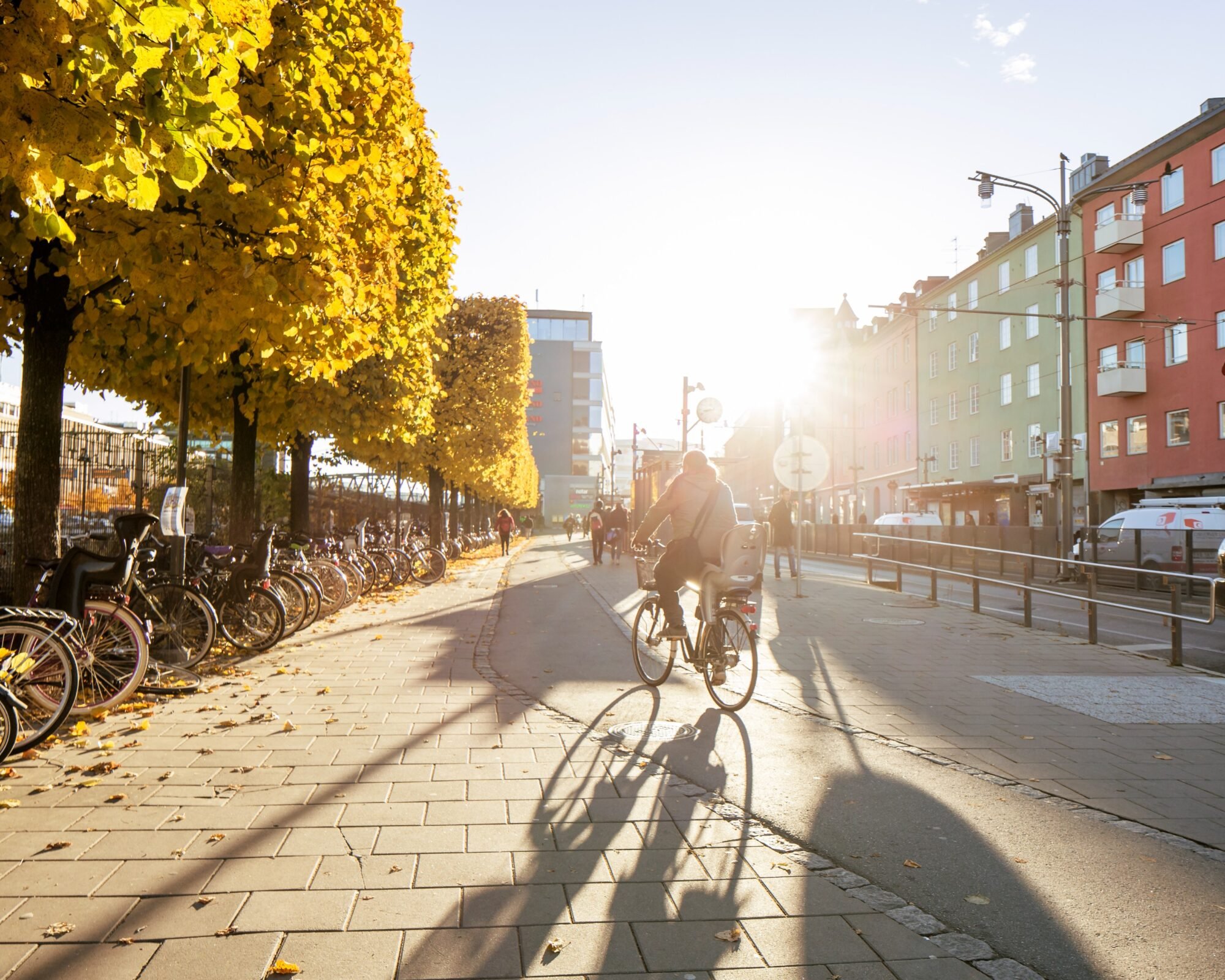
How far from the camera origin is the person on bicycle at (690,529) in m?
8.10

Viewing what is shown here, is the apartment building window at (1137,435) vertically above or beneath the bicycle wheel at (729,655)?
above

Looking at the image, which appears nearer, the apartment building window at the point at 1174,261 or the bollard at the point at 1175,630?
the bollard at the point at 1175,630

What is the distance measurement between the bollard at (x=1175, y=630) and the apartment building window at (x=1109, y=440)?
111 ft

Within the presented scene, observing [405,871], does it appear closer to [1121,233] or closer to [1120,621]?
[1120,621]

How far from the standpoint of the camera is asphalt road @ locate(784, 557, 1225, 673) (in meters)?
11.0

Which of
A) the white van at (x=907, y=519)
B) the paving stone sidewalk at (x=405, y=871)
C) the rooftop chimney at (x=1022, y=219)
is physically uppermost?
the rooftop chimney at (x=1022, y=219)

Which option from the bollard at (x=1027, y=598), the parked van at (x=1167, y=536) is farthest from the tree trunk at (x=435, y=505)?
the bollard at (x=1027, y=598)

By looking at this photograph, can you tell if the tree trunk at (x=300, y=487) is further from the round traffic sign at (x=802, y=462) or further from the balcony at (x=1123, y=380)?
the balcony at (x=1123, y=380)

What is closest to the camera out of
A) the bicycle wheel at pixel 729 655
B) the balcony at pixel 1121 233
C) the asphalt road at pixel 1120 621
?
the bicycle wheel at pixel 729 655

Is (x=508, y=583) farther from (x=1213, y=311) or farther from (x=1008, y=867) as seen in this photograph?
(x=1213, y=311)

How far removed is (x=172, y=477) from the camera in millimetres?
19578

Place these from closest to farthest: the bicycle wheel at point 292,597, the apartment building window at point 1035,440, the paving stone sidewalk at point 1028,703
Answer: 1. the paving stone sidewalk at point 1028,703
2. the bicycle wheel at point 292,597
3. the apartment building window at point 1035,440

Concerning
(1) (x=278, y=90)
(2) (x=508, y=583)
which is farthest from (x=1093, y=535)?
(1) (x=278, y=90)

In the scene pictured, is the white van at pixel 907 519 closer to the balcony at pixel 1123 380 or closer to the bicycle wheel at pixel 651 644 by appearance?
the balcony at pixel 1123 380
